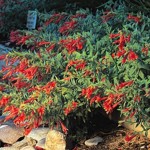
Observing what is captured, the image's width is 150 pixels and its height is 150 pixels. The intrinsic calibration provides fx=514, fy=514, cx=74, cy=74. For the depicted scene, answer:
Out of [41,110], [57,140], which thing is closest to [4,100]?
[41,110]

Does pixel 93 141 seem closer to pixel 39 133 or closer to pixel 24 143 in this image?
pixel 39 133

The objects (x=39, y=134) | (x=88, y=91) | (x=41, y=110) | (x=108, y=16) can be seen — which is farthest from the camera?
(x=108, y=16)

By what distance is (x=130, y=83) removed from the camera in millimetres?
4133

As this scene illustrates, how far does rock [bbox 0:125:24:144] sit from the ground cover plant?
1.50 feet

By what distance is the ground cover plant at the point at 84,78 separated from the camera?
4.25 meters

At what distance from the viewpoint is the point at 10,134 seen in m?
5.46

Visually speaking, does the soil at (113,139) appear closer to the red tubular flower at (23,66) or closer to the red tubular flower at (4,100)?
the red tubular flower at (4,100)

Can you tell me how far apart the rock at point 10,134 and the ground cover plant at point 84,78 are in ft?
1.50

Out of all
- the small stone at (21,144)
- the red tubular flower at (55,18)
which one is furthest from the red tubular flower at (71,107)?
the red tubular flower at (55,18)

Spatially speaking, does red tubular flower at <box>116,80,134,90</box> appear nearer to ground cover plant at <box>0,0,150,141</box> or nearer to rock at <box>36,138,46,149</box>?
ground cover plant at <box>0,0,150,141</box>

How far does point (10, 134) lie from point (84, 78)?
137 centimetres

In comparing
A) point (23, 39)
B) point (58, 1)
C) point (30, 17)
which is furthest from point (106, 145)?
point (58, 1)

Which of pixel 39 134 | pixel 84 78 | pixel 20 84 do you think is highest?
pixel 84 78

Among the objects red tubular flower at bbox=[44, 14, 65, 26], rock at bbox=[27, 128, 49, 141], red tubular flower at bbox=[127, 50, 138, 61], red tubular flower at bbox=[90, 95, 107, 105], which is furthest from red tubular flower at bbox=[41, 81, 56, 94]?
red tubular flower at bbox=[44, 14, 65, 26]
